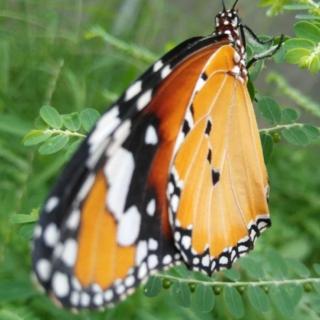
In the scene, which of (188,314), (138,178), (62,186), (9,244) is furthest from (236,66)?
(9,244)

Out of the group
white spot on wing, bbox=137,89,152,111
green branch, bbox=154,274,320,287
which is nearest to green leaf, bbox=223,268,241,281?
green branch, bbox=154,274,320,287

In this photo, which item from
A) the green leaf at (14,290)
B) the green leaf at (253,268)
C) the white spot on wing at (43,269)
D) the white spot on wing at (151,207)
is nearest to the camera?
the white spot on wing at (43,269)

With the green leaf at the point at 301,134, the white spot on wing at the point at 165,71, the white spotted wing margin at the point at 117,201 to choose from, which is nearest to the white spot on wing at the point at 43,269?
the white spotted wing margin at the point at 117,201

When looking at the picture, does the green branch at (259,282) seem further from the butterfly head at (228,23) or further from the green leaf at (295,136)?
the butterfly head at (228,23)

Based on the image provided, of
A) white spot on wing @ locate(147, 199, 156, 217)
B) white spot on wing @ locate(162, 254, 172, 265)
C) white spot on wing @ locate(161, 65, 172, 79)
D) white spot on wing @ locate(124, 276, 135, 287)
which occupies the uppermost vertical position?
white spot on wing @ locate(161, 65, 172, 79)

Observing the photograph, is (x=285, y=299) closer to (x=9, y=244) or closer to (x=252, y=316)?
(x=252, y=316)

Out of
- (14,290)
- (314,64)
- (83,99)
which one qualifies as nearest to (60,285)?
(314,64)

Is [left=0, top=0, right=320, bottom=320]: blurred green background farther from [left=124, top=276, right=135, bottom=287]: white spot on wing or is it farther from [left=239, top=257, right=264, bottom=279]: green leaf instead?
[left=124, top=276, right=135, bottom=287]: white spot on wing
